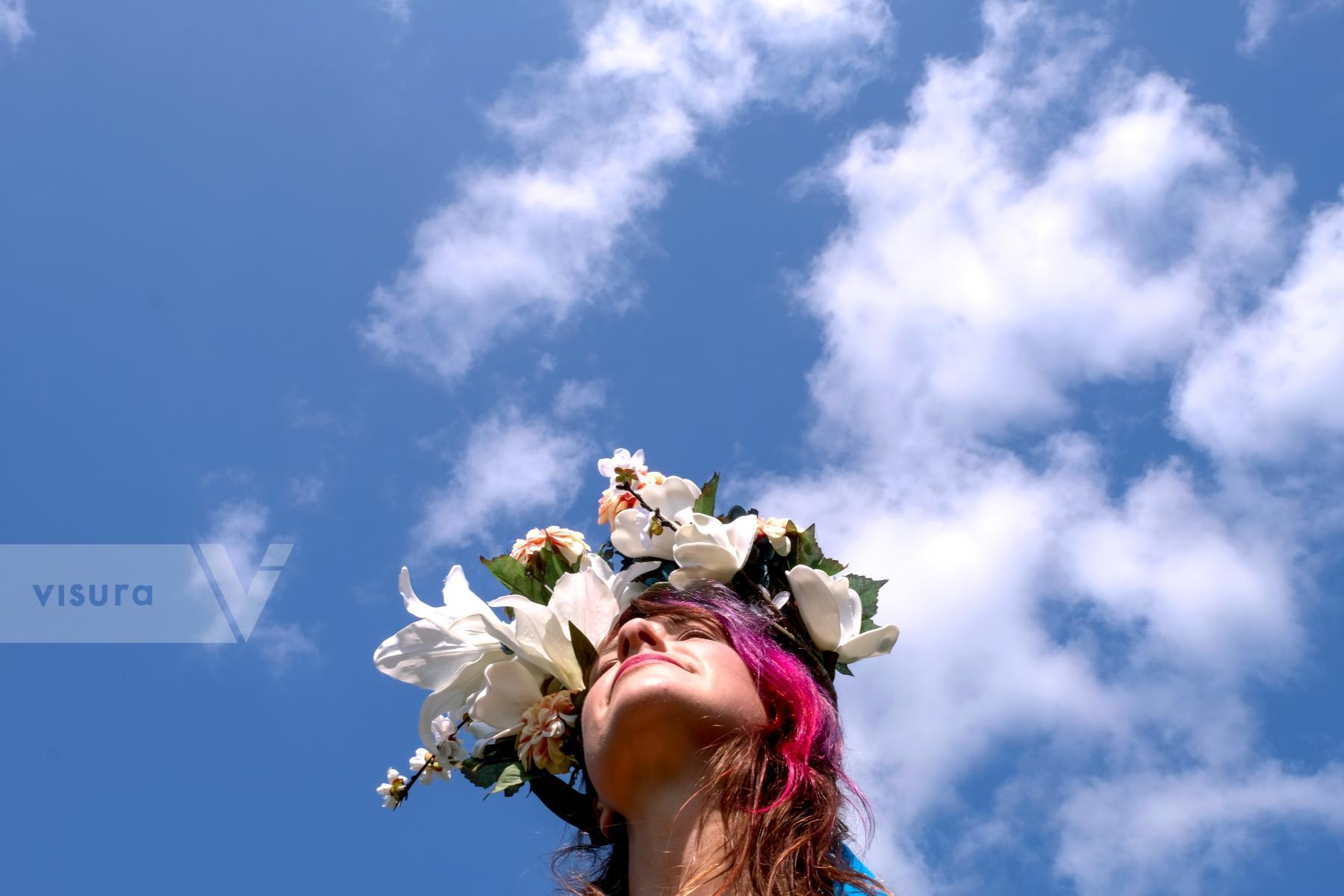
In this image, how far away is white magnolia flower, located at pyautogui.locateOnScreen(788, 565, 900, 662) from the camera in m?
4.34

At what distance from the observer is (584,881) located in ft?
13.6

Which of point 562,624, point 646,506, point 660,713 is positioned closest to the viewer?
point 660,713

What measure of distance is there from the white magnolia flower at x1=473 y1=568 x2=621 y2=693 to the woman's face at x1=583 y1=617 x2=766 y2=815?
36cm

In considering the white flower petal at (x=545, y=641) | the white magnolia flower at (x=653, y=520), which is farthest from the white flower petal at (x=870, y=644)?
the white flower petal at (x=545, y=641)

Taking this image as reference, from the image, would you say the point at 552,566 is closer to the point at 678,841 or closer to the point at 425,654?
the point at 425,654

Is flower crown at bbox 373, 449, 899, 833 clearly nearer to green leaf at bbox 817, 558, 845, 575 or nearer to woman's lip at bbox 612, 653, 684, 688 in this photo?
green leaf at bbox 817, 558, 845, 575

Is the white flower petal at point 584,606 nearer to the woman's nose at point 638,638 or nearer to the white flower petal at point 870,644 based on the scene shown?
the woman's nose at point 638,638

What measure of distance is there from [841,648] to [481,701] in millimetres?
1327

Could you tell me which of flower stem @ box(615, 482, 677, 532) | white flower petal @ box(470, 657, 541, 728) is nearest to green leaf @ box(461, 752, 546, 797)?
white flower petal @ box(470, 657, 541, 728)

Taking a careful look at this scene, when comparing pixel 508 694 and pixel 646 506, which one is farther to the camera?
pixel 646 506

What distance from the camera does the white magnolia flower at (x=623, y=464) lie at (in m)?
4.76

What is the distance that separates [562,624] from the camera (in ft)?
14.2

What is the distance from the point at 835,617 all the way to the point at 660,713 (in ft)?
3.17

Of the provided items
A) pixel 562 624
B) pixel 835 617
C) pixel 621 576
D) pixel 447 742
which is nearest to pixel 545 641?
pixel 562 624
